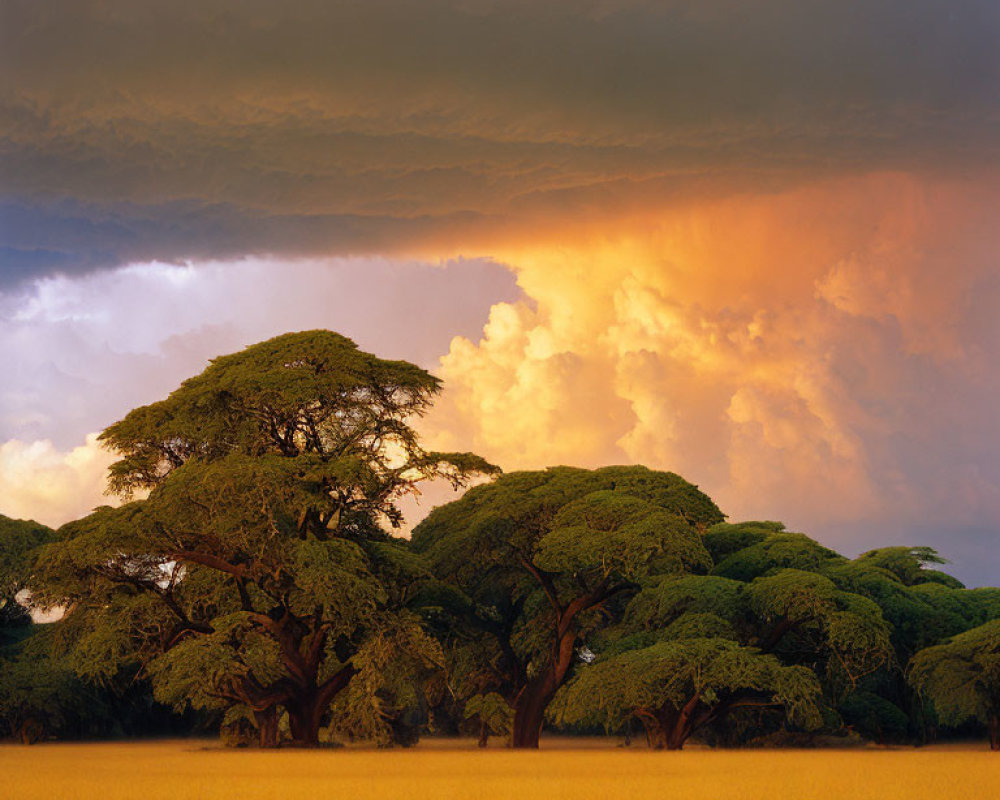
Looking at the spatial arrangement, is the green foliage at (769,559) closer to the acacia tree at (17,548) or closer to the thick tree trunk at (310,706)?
the thick tree trunk at (310,706)

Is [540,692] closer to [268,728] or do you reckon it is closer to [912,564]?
[268,728]

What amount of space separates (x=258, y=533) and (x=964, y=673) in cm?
2698

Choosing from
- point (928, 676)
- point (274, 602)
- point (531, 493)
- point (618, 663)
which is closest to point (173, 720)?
point (274, 602)

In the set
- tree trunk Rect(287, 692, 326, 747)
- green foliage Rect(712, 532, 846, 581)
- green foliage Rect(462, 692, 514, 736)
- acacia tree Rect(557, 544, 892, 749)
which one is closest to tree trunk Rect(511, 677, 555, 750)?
green foliage Rect(462, 692, 514, 736)

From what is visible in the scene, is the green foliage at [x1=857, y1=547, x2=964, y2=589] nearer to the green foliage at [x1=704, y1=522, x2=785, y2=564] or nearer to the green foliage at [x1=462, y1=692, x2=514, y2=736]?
the green foliage at [x1=704, y1=522, x2=785, y2=564]

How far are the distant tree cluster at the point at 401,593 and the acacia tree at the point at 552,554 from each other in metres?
0.11

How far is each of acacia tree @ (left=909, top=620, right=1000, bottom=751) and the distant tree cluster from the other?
0.28 ft

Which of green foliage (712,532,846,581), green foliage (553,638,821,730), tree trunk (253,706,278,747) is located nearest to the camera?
green foliage (553,638,821,730)

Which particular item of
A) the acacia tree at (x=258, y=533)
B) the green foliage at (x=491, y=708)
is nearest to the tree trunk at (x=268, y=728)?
the acacia tree at (x=258, y=533)

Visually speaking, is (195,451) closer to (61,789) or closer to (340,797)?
(61,789)

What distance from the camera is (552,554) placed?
43438 millimetres

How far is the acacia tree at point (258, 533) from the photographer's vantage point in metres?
41.0

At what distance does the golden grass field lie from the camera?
23656 millimetres

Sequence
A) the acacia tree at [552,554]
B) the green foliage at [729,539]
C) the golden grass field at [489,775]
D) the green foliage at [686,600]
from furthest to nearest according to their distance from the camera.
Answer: the green foliage at [729,539]
the acacia tree at [552,554]
the green foliage at [686,600]
the golden grass field at [489,775]
